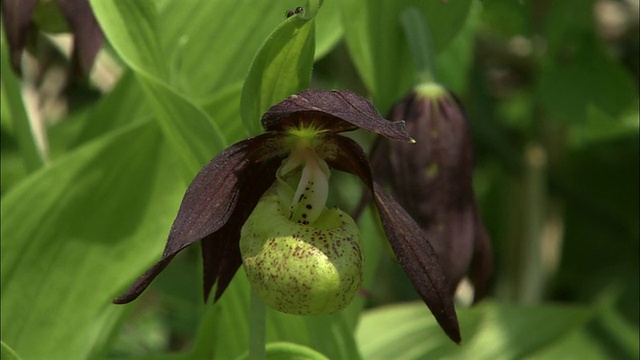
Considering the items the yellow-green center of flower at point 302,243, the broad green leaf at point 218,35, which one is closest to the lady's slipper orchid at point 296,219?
the yellow-green center of flower at point 302,243

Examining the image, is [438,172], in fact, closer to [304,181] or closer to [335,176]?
[304,181]

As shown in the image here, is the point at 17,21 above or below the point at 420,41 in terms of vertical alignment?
above

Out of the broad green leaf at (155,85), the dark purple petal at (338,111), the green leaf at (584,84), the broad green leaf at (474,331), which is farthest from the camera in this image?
the green leaf at (584,84)

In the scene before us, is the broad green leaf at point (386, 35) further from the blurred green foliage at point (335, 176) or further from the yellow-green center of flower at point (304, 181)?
the yellow-green center of flower at point (304, 181)

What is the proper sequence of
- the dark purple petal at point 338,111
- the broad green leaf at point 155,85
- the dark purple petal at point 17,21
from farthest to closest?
the dark purple petal at point 17,21
the broad green leaf at point 155,85
the dark purple petal at point 338,111

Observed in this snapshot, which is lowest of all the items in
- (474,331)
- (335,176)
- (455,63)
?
(335,176)

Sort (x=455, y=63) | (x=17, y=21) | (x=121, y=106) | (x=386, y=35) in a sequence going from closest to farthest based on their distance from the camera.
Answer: (x=17, y=21) → (x=386, y=35) → (x=121, y=106) → (x=455, y=63)

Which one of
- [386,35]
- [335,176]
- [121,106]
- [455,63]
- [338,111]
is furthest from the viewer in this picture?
[335,176]

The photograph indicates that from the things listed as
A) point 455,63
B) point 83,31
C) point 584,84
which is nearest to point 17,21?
point 83,31
